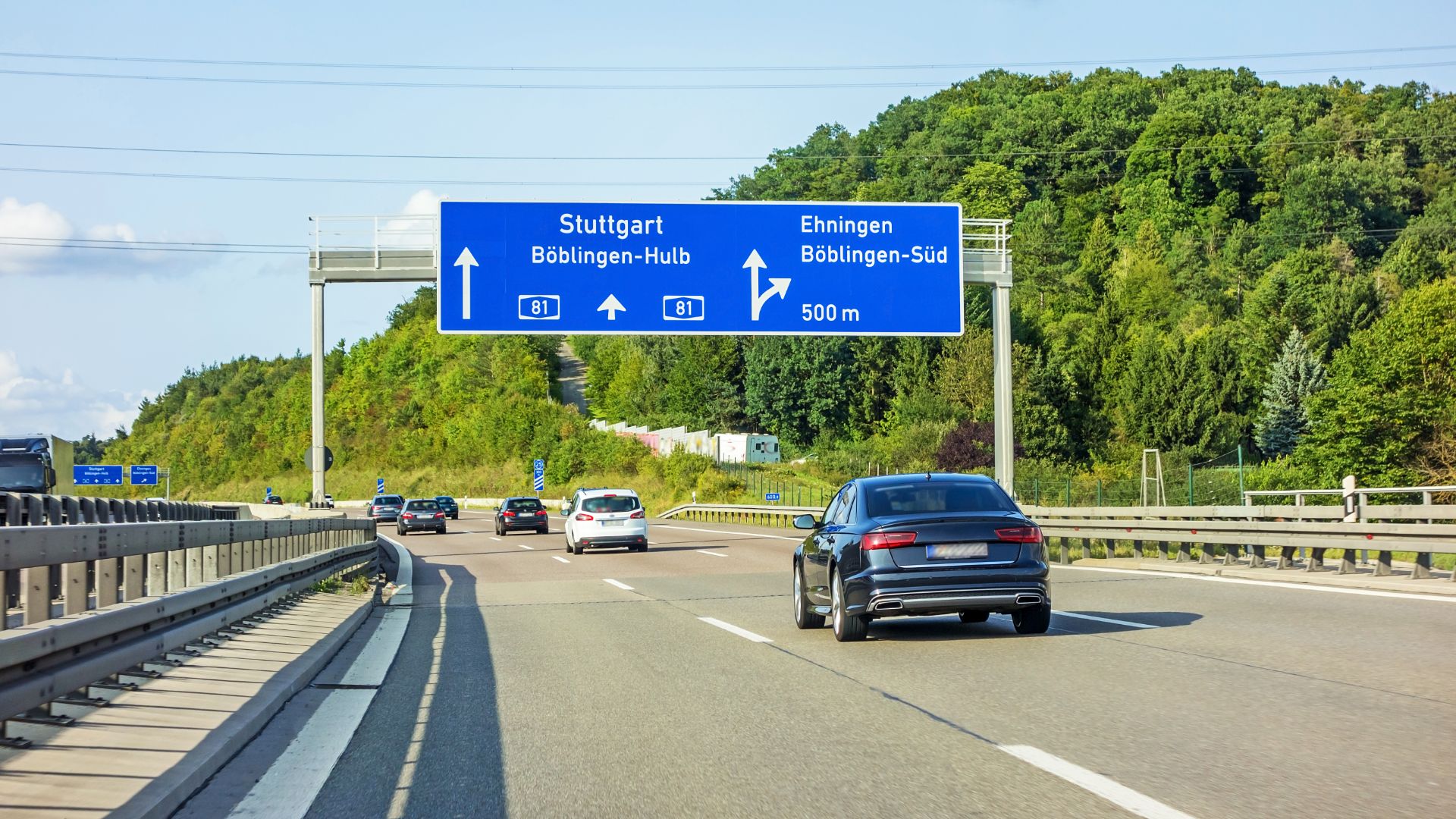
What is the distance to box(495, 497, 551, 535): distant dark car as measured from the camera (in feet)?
156

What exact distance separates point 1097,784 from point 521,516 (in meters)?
42.3

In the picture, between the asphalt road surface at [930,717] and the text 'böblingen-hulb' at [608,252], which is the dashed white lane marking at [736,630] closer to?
the asphalt road surface at [930,717]

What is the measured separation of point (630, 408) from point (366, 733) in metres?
123

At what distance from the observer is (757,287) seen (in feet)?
96.5

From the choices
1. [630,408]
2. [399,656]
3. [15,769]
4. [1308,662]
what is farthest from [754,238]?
[630,408]

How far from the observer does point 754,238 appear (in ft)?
97.3

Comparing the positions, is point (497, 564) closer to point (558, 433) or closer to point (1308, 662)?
point (1308, 662)

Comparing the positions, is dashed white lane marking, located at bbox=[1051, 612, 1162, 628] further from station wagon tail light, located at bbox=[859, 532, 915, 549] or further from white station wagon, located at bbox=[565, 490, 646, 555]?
white station wagon, located at bbox=[565, 490, 646, 555]

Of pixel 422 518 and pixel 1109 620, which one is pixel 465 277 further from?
pixel 422 518

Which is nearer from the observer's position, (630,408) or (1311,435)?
(1311,435)

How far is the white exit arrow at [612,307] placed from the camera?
29.0 metres

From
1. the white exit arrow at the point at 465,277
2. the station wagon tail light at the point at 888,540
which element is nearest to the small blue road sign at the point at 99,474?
the white exit arrow at the point at 465,277

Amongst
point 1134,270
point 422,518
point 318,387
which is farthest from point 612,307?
point 1134,270

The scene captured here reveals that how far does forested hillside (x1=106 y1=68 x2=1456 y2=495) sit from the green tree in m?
0.18
